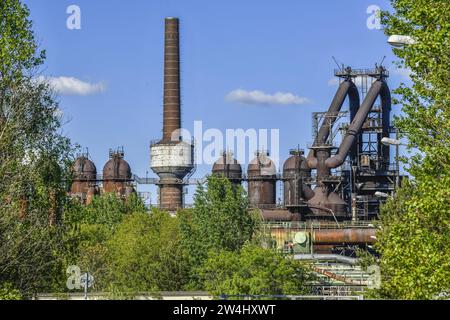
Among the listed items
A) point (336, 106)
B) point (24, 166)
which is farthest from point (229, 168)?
point (24, 166)

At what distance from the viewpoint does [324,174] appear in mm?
104812

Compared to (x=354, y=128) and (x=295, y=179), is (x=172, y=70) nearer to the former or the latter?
(x=295, y=179)

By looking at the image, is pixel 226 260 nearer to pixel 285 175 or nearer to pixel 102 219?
pixel 102 219

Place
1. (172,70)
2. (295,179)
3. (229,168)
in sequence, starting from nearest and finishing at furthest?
(295,179)
(172,70)
(229,168)

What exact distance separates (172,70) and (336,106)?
19542 millimetres

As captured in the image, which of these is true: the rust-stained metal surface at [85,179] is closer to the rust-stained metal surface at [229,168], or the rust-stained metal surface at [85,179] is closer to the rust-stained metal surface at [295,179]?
the rust-stained metal surface at [229,168]

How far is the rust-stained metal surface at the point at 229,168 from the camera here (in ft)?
400

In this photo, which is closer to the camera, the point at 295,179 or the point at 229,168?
the point at 295,179

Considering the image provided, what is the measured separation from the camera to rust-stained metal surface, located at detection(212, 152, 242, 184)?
122000 millimetres

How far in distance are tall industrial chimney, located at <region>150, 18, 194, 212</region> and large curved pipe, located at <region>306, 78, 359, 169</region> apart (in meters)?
17.8

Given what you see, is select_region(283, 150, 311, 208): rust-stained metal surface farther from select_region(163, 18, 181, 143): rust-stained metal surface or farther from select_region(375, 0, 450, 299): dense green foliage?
select_region(375, 0, 450, 299): dense green foliage

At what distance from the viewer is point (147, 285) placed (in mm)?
61875

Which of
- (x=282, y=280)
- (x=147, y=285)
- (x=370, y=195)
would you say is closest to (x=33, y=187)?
(x=282, y=280)

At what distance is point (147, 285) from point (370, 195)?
166 feet
